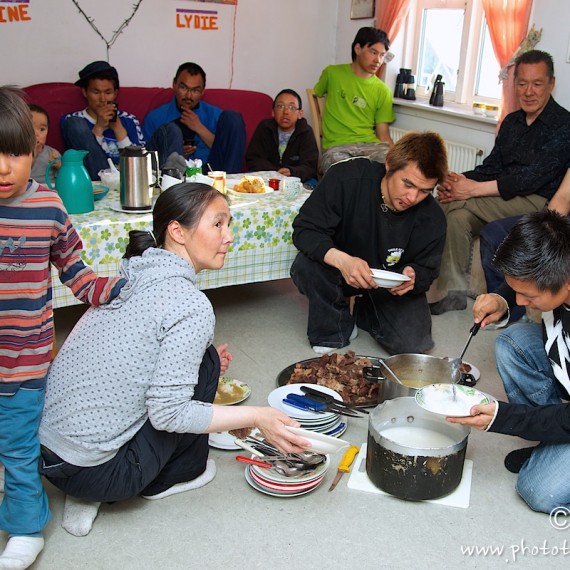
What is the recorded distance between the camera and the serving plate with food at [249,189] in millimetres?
3141

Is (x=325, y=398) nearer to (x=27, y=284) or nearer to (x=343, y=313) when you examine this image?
(x=343, y=313)

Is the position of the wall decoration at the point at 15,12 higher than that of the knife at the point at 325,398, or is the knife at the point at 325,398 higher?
the wall decoration at the point at 15,12

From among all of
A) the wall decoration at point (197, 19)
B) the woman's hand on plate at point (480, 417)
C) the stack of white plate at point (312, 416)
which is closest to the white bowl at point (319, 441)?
the woman's hand on plate at point (480, 417)

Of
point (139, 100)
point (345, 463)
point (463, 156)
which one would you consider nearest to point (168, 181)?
point (345, 463)

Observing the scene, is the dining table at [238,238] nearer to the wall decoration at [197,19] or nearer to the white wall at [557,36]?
the white wall at [557,36]

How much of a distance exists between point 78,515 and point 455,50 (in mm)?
4165

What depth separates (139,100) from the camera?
4535 mm

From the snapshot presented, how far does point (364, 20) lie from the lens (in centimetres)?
531

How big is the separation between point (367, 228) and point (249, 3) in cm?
298

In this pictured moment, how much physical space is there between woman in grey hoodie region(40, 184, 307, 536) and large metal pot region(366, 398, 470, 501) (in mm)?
341

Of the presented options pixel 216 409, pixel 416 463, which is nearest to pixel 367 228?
pixel 416 463

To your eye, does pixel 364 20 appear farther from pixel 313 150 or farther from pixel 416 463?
pixel 416 463

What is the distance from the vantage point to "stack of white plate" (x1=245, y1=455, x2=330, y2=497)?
6.37 feet

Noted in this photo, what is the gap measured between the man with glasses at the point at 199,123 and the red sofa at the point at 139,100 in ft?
0.54
